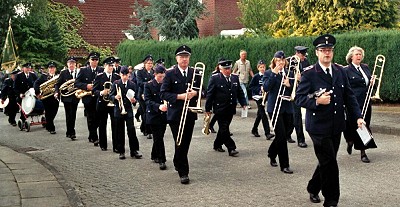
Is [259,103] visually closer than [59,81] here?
Yes

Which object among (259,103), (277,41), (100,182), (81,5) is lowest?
(100,182)

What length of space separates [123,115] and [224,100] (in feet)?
6.54

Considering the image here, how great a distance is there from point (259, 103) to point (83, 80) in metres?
4.16

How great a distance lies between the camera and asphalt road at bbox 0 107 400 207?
754cm

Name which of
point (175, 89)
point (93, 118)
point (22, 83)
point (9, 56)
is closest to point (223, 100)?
point (175, 89)

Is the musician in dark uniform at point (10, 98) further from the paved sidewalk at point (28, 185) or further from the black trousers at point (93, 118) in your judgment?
the paved sidewalk at point (28, 185)

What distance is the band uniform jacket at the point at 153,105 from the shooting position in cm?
984

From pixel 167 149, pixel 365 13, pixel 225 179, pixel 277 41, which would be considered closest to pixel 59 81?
pixel 167 149

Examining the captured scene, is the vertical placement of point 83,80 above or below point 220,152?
above

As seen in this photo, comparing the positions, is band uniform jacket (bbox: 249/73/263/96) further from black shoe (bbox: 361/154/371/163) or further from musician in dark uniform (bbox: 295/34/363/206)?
musician in dark uniform (bbox: 295/34/363/206)

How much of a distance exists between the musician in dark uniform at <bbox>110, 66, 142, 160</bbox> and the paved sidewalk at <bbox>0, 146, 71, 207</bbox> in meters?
1.64

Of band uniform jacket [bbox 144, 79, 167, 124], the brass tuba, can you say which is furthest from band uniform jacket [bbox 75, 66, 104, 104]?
band uniform jacket [bbox 144, 79, 167, 124]

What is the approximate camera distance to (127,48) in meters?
27.0

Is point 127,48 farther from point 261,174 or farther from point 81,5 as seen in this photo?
point 261,174
